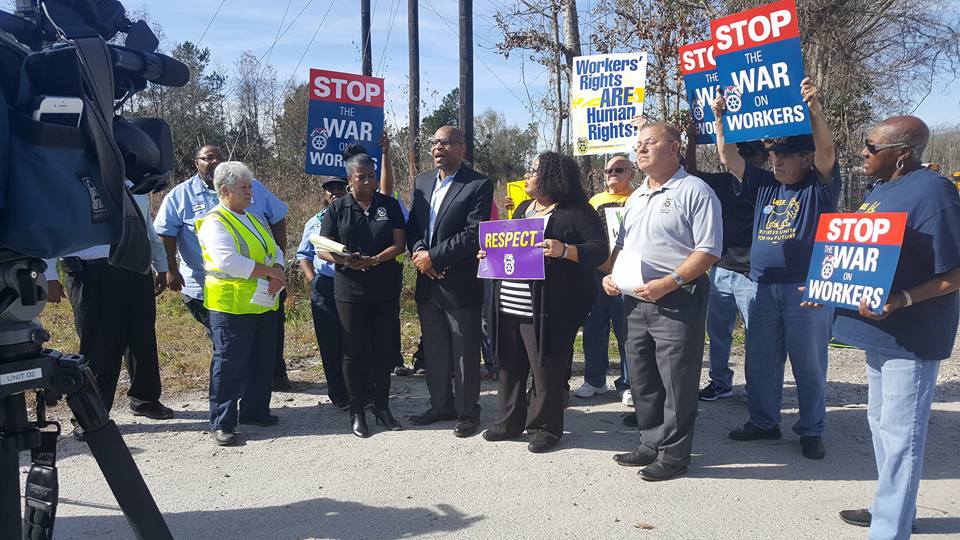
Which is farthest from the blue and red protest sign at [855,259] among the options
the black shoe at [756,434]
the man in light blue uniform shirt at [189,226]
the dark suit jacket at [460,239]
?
the man in light blue uniform shirt at [189,226]

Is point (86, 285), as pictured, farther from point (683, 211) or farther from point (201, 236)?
point (683, 211)

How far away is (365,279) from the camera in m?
5.33

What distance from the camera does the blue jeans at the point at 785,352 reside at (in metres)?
4.73

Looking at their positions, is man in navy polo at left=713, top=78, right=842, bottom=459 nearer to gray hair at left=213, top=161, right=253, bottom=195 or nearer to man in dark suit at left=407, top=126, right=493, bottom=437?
man in dark suit at left=407, top=126, right=493, bottom=437

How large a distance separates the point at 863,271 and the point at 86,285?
5.28 m

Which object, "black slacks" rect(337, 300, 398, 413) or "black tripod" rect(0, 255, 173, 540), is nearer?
"black tripod" rect(0, 255, 173, 540)

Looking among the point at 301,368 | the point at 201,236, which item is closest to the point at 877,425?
the point at 201,236

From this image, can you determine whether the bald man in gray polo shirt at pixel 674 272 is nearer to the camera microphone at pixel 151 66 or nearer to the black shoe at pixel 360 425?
the black shoe at pixel 360 425

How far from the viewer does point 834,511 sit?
3871 millimetres

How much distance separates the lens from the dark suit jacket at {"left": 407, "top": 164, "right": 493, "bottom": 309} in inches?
205

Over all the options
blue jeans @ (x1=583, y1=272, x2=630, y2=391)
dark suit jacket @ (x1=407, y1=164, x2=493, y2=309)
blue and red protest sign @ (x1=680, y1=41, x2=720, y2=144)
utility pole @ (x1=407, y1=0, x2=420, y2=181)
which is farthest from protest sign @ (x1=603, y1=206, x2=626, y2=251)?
utility pole @ (x1=407, y1=0, x2=420, y2=181)

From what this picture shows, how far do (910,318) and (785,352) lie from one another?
5.71ft

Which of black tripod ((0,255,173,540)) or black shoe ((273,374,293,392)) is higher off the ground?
black tripod ((0,255,173,540))

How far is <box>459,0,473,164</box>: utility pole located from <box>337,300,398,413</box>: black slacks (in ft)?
20.4
